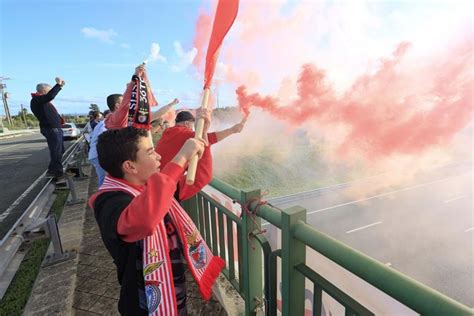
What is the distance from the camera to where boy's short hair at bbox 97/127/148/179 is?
152 centimetres

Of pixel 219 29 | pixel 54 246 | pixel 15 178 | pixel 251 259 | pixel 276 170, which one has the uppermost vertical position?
pixel 219 29

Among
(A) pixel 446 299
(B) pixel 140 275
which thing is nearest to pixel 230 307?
(B) pixel 140 275

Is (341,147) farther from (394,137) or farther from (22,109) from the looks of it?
(22,109)

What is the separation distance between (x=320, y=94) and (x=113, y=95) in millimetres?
13775

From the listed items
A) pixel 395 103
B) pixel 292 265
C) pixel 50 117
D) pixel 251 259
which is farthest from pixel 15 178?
pixel 395 103

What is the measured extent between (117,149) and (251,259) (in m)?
1.38

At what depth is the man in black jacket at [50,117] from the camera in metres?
5.36

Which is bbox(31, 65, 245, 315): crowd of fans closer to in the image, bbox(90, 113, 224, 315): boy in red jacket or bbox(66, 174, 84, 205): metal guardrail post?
bbox(90, 113, 224, 315): boy in red jacket

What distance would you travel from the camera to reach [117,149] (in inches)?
59.7

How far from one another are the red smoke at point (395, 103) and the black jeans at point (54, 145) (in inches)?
246

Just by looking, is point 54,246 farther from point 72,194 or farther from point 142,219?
point 142,219

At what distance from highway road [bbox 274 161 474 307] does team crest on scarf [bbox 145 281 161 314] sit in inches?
776

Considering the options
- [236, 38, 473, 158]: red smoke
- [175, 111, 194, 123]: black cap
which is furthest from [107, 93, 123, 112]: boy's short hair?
[236, 38, 473, 158]: red smoke

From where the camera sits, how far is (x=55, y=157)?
611 cm
